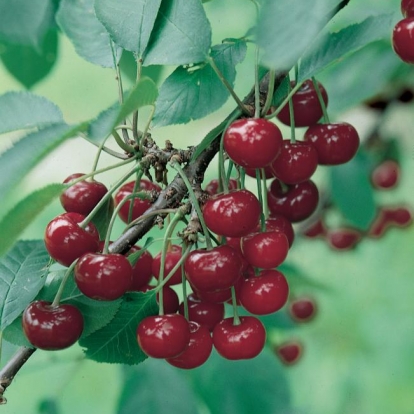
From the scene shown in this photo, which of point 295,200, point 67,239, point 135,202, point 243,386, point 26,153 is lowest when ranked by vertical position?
point 243,386

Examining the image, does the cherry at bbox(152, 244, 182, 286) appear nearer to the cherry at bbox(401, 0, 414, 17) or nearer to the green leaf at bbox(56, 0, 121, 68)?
the green leaf at bbox(56, 0, 121, 68)

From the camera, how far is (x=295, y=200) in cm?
114

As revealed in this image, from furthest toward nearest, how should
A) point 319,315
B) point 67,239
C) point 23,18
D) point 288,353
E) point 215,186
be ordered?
point 319,315
point 288,353
point 23,18
point 215,186
point 67,239

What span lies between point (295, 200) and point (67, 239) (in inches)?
15.7

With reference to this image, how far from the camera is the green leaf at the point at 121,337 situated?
99cm

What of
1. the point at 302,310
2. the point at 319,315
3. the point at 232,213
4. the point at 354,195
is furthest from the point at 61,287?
the point at 319,315

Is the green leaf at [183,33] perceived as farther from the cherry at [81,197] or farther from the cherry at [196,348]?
the cherry at [196,348]

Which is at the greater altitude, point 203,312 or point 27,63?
point 27,63

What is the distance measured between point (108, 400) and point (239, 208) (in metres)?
2.33

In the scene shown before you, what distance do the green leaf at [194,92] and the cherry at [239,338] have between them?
0.31 m

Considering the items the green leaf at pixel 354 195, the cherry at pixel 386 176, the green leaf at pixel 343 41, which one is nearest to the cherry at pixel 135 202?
the green leaf at pixel 343 41

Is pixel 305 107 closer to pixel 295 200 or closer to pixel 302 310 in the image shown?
pixel 295 200

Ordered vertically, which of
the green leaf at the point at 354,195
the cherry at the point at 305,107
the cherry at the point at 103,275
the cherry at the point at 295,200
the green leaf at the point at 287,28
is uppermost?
the green leaf at the point at 287,28

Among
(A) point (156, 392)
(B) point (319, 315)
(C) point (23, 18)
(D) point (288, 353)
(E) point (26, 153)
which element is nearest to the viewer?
(E) point (26, 153)
